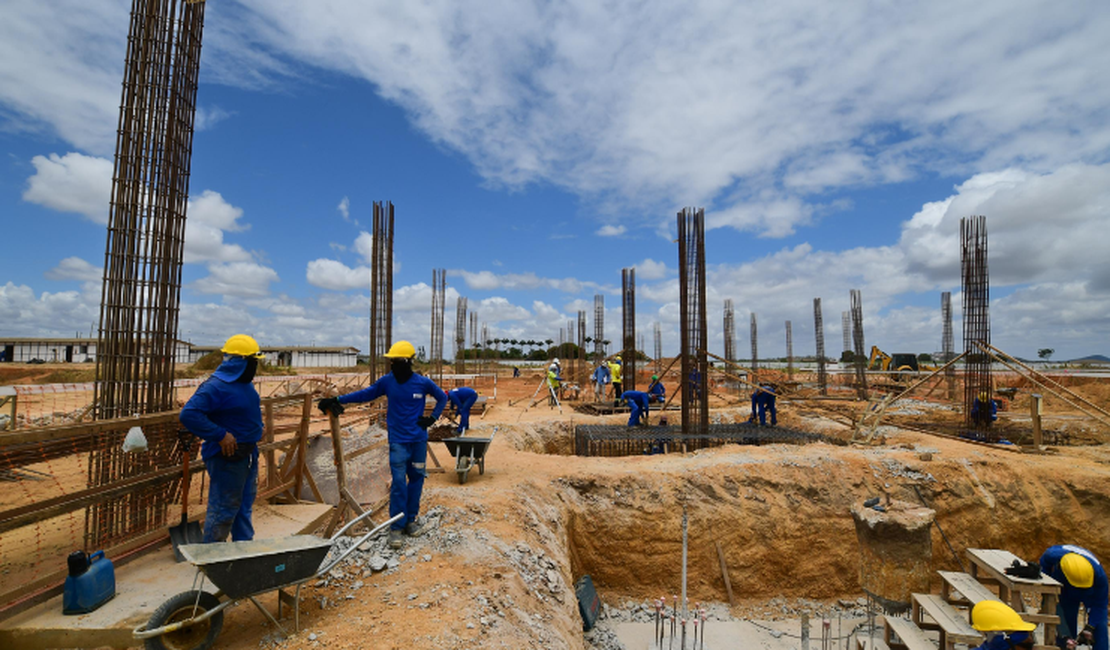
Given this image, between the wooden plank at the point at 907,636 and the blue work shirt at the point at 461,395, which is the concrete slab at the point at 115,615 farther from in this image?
the wooden plank at the point at 907,636

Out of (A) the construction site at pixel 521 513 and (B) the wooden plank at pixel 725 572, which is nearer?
(A) the construction site at pixel 521 513

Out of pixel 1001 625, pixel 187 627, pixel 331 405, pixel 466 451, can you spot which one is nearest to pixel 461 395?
pixel 466 451

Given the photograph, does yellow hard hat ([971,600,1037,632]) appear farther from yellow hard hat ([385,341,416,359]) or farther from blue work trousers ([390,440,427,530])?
yellow hard hat ([385,341,416,359])

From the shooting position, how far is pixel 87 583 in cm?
301

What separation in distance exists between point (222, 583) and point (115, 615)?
35.1 inches

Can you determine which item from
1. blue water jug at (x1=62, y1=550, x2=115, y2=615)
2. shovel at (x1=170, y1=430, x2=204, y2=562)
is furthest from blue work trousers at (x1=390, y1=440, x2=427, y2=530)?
blue water jug at (x1=62, y1=550, x2=115, y2=615)

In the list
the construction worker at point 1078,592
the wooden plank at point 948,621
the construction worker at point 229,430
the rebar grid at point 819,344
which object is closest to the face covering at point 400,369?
the construction worker at point 229,430

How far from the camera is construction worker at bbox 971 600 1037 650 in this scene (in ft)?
12.7

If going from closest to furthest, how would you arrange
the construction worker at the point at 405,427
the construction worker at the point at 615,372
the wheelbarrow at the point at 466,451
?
the construction worker at the point at 405,427 < the wheelbarrow at the point at 466,451 < the construction worker at the point at 615,372

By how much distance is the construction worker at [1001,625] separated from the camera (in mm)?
3873

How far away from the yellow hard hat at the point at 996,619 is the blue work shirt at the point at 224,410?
5783 mm

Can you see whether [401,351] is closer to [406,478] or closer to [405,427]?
[405,427]

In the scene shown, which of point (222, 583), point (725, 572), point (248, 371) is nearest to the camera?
point (222, 583)

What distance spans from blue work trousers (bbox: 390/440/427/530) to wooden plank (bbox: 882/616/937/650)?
5.39 m
